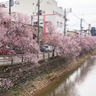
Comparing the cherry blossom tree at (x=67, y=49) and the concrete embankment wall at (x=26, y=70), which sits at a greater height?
the cherry blossom tree at (x=67, y=49)

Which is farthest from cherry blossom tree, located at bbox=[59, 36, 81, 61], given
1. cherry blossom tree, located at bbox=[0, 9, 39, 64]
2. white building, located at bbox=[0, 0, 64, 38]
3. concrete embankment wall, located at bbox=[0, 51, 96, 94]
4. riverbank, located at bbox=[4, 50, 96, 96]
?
white building, located at bbox=[0, 0, 64, 38]

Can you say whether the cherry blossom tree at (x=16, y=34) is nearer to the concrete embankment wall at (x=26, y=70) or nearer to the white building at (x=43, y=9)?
the concrete embankment wall at (x=26, y=70)

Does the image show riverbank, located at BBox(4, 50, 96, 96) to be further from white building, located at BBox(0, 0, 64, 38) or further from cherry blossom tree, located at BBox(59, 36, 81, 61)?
white building, located at BBox(0, 0, 64, 38)

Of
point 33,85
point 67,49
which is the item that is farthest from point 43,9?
point 33,85

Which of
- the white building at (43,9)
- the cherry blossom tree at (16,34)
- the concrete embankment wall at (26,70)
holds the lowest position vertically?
the concrete embankment wall at (26,70)

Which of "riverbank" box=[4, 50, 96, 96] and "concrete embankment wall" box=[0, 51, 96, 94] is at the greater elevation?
"concrete embankment wall" box=[0, 51, 96, 94]

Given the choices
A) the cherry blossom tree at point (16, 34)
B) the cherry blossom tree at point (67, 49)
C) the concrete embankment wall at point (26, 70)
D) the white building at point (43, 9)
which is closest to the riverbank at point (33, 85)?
the concrete embankment wall at point (26, 70)

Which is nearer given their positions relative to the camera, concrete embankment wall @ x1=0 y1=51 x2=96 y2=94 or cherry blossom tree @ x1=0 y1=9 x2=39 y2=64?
cherry blossom tree @ x1=0 y1=9 x2=39 y2=64

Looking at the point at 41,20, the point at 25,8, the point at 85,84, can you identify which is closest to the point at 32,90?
the point at 85,84

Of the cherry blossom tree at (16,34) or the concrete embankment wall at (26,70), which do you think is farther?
the concrete embankment wall at (26,70)

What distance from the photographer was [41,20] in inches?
1395

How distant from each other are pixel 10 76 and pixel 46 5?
31358 millimetres

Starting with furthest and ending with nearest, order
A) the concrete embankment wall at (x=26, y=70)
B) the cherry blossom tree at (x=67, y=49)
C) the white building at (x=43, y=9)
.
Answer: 1. the white building at (x=43, y=9)
2. the cherry blossom tree at (x=67, y=49)
3. the concrete embankment wall at (x=26, y=70)

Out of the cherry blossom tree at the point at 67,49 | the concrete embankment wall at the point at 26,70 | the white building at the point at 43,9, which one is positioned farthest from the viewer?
the white building at the point at 43,9
